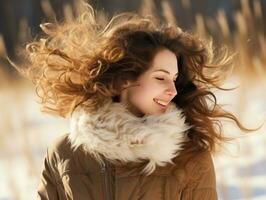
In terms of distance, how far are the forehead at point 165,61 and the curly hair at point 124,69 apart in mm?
16

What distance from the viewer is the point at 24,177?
4.50 m

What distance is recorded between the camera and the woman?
2.12m

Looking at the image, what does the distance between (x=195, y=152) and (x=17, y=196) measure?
5.83 feet

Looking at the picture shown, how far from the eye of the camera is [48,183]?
229cm

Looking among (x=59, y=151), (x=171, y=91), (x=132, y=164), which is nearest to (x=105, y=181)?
(x=132, y=164)

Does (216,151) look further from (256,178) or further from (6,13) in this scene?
(6,13)

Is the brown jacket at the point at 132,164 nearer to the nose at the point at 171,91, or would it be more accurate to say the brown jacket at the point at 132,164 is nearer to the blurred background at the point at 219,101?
the nose at the point at 171,91

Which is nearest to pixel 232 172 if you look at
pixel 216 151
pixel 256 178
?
pixel 256 178

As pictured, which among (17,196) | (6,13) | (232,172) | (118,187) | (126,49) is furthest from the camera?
(6,13)

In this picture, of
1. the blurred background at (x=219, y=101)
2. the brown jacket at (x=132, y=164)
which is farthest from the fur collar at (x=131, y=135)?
the blurred background at (x=219, y=101)

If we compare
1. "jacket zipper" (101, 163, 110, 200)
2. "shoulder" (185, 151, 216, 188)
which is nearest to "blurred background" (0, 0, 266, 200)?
"shoulder" (185, 151, 216, 188)

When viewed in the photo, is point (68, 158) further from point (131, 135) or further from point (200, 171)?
point (200, 171)

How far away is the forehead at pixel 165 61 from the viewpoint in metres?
2.17

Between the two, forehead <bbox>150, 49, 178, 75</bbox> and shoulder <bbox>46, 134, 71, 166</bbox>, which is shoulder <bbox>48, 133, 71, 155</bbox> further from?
forehead <bbox>150, 49, 178, 75</bbox>
